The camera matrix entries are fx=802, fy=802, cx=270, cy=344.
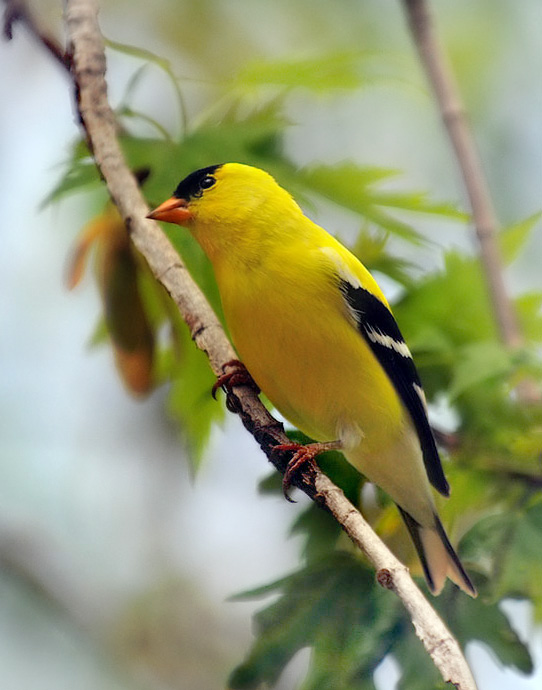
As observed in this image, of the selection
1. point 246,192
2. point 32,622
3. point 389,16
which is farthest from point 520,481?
point 389,16

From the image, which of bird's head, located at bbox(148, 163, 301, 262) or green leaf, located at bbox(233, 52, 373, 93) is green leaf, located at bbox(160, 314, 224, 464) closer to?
bird's head, located at bbox(148, 163, 301, 262)

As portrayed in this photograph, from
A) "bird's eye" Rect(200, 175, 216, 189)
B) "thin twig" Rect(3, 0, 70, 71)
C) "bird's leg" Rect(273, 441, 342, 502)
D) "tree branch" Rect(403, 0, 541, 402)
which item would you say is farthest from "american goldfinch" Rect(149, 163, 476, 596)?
"thin twig" Rect(3, 0, 70, 71)

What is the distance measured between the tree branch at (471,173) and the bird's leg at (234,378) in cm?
50

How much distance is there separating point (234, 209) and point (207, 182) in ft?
0.29

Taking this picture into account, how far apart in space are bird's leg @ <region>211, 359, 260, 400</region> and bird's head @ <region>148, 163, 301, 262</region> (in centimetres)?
24

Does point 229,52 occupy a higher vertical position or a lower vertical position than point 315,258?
A: higher

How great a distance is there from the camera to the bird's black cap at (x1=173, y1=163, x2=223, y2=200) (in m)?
1.52

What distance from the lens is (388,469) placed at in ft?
5.61

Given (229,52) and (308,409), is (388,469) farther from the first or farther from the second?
(229,52)

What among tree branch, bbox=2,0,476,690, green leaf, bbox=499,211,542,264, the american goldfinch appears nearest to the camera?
tree branch, bbox=2,0,476,690

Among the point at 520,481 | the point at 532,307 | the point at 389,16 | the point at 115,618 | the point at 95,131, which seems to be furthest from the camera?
the point at 389,16

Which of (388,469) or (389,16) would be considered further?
(389,16)

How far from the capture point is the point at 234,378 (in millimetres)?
1408

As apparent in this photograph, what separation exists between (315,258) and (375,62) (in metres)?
0.42
